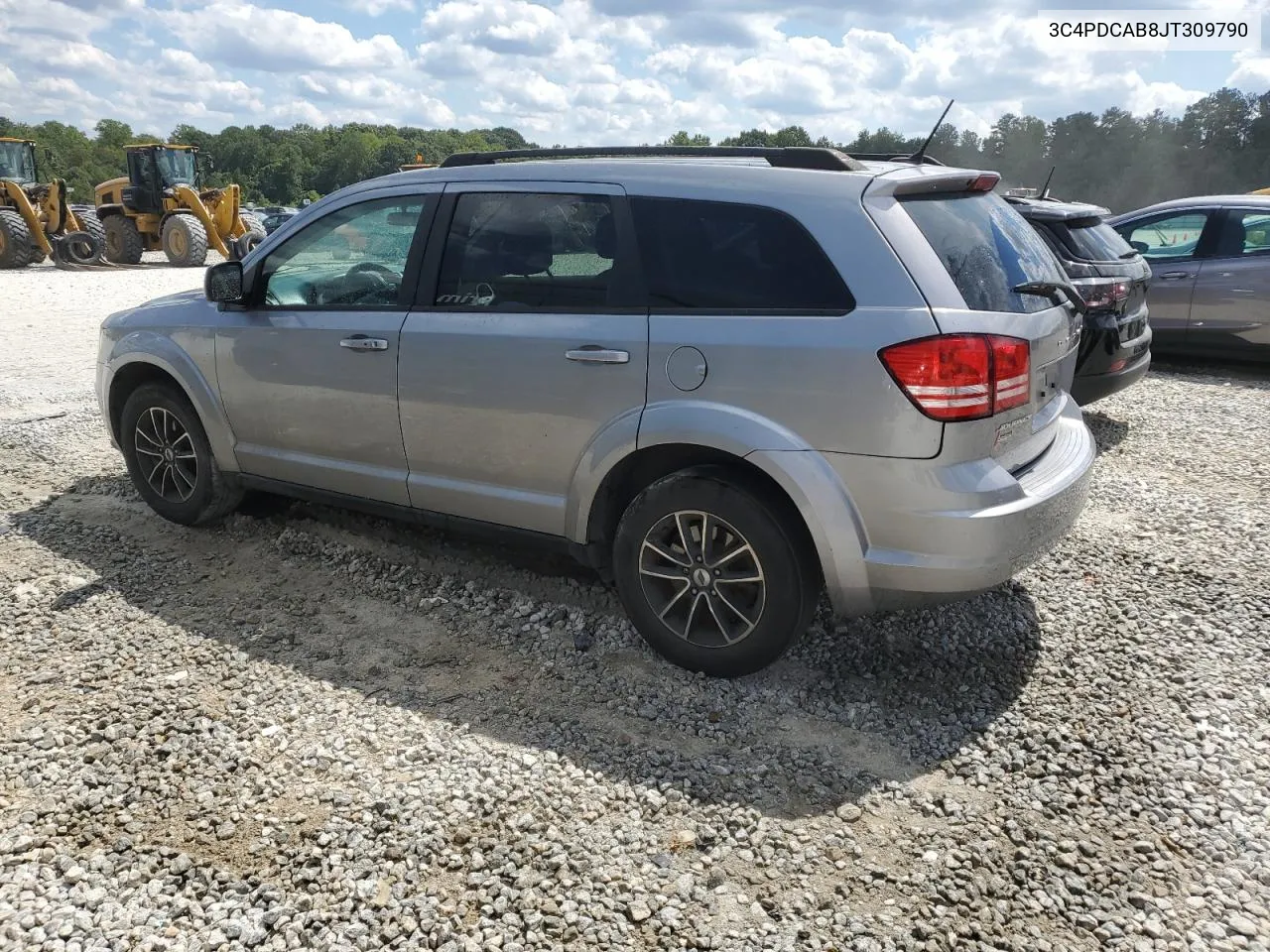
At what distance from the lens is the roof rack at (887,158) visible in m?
3.98

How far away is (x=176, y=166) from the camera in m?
24.2

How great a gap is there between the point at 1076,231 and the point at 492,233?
488 cm

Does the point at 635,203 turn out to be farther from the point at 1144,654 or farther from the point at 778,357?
the point at 1144,654

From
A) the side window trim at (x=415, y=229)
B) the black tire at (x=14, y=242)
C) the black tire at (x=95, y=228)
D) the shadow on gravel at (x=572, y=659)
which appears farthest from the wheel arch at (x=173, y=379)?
the black tire at (x=95, y=228)

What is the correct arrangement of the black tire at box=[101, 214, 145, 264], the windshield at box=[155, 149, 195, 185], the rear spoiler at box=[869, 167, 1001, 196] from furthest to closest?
the windshield at box=[155, 149, 195, 185] < the black tire at box=[101, 214, 145, 264] < the rear spoiler at box=[869, 167, 1001, 196]

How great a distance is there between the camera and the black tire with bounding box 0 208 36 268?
21.4m

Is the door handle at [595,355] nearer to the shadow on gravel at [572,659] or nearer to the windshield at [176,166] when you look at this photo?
the shadow on gravel at [572,659]

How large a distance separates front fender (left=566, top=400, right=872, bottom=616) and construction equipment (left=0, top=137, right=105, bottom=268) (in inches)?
907

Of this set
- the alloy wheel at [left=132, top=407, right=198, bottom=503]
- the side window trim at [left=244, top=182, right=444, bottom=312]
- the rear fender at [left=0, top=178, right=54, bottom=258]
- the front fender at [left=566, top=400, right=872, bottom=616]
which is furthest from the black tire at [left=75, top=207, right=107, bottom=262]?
the front fender at [left=566, top=400, right=872, bottom=616]

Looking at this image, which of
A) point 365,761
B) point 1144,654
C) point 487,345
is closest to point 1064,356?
point 1144,654

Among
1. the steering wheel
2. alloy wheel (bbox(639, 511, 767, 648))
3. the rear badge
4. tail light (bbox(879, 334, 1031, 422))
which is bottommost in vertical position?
alloy wheel (bbox(639, 511, 767, 648))

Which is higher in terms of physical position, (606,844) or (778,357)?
(778,357)

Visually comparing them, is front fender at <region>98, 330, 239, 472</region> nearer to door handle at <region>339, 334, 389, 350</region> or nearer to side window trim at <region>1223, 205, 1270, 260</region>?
door handle at <region>339, 334, 389, 350</region>

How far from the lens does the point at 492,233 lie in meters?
4.10
